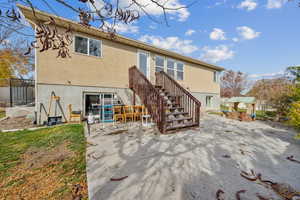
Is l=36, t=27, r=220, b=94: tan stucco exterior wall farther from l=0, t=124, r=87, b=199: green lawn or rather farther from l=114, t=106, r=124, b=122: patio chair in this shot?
l=0, t=124, r=87, b=199: green lawn

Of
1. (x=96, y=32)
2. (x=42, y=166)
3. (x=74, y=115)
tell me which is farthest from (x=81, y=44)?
(x=42, y=166)

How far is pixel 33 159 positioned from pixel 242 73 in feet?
106

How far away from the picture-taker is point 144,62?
8461 mm

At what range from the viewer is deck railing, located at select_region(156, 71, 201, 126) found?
Result: 5.38m

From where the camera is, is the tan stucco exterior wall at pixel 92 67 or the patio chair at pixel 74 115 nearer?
the tan stucco exterior wall at pixel 92 67

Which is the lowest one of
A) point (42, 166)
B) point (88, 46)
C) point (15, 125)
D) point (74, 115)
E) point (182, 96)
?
point (42, 166)

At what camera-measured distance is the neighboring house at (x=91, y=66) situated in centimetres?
554

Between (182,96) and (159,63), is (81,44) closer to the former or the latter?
(159,63)

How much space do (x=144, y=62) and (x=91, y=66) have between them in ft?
11.0

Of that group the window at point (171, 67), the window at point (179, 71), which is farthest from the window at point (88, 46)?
the window at point (179, 71)

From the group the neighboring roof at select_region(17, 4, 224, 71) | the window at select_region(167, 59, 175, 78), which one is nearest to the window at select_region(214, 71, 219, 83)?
the neighboring roof at select_region(17, 4, 224, 71)

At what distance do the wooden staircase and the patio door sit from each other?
111 centimetres

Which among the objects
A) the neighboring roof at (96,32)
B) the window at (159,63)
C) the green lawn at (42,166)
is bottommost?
the green lawn at (42,166)

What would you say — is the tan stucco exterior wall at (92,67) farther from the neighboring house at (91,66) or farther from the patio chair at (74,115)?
the patio chair at (74,115)
